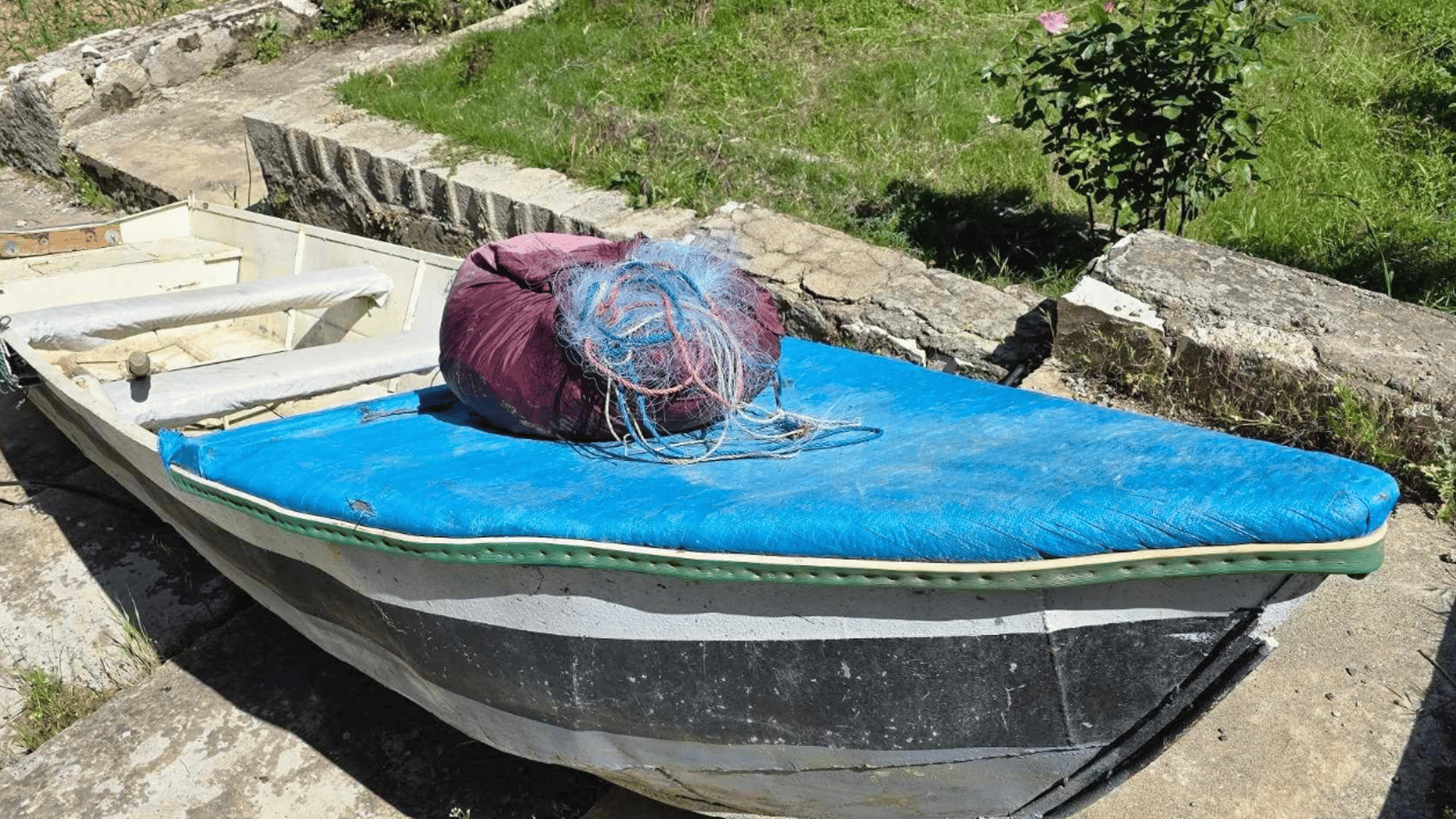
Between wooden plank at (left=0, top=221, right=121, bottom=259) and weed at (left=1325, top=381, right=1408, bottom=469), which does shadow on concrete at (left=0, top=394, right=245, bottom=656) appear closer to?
wooden plank at (left=0, top=221, right=121, bottom=259)

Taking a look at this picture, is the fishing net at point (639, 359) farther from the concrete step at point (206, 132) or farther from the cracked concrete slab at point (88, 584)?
the concrete step at point (206, 132)

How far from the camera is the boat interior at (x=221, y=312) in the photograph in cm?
385

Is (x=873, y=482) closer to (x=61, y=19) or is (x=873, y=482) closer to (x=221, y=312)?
(x=221, y=312)

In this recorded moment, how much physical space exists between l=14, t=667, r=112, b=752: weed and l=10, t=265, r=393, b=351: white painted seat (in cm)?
120

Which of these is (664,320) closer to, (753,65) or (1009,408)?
(1009,408)

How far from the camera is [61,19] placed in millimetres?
9828

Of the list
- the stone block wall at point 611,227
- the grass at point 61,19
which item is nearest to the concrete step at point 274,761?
the stone block wall at point 611,227

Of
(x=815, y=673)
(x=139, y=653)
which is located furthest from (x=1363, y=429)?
(x=139, y=653)

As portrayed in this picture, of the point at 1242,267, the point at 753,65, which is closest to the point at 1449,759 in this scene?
the point at 1242,267

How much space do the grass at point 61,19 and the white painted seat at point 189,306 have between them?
6.28m

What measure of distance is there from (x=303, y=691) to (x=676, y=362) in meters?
1.90

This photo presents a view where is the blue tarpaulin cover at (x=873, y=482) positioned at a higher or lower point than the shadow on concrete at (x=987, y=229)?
higher

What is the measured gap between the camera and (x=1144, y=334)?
3594 millimetres

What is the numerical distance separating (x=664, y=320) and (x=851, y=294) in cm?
169
